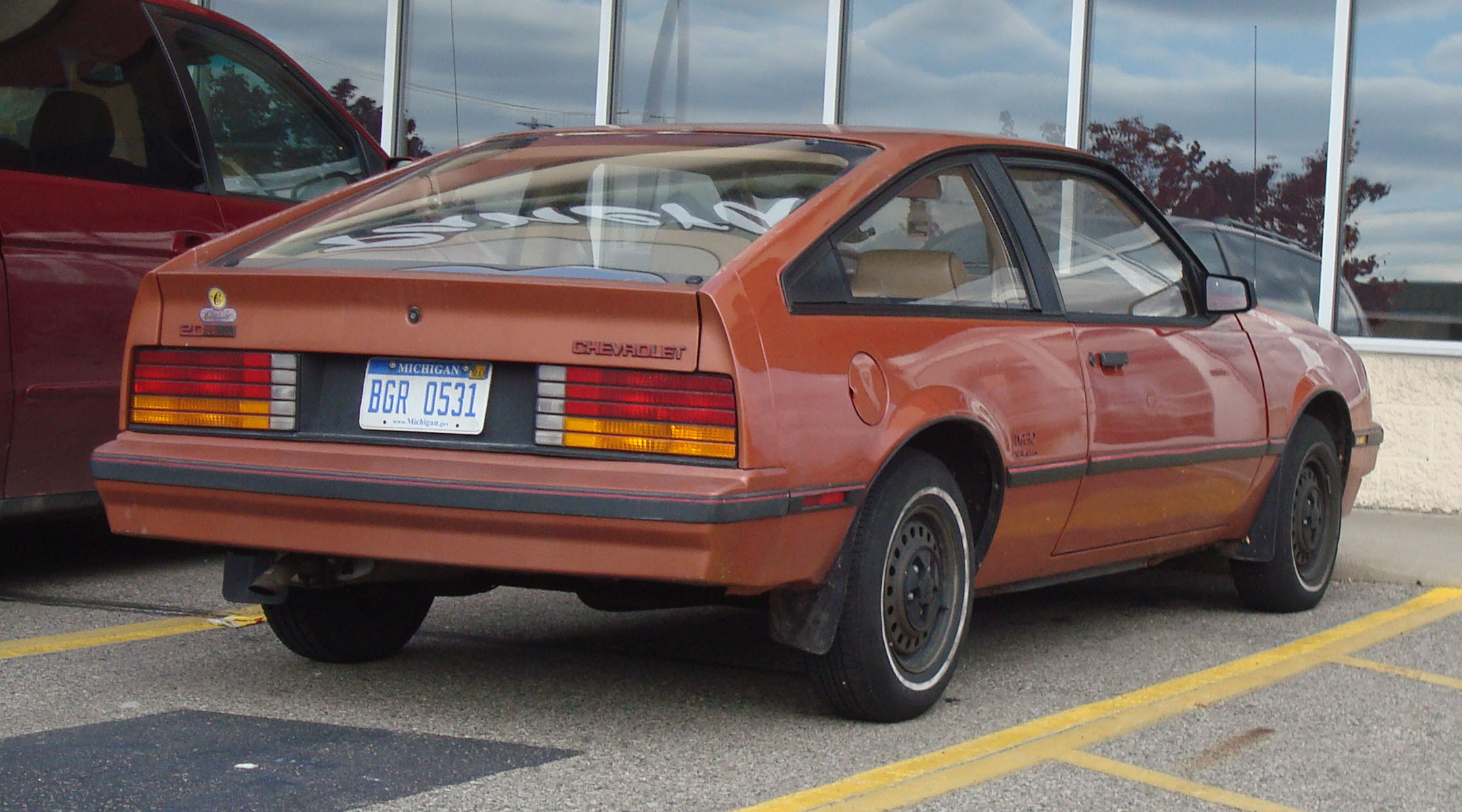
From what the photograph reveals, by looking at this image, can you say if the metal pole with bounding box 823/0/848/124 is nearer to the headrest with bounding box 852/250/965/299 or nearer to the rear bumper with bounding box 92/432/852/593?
the headrest with bounding box 852/250/965/299

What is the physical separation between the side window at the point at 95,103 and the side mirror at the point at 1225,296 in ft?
11.1

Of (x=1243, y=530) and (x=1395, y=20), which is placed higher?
(x=1395, y=20)

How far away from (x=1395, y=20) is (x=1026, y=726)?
5.83 m

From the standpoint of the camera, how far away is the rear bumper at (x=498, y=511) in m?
3.60

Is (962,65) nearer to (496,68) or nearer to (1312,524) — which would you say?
(496,68)

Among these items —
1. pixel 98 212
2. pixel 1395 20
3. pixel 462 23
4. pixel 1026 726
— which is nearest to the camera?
pixel 1026 726

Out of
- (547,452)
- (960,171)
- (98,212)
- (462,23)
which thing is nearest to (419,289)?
(547,452)

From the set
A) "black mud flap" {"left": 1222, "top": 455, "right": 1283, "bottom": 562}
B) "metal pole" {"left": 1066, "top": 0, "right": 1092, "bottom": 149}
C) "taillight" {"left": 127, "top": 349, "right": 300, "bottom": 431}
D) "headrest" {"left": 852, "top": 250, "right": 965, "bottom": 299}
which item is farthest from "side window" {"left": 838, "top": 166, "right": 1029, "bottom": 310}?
"metal pole" {"left": 1066, "top": 0, "right": 1092, "bottom": 149}

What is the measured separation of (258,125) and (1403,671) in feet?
14.1

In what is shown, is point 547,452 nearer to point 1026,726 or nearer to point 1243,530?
point 1026,726

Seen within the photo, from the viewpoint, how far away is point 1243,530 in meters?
5.82

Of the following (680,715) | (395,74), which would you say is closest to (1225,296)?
(680,715)

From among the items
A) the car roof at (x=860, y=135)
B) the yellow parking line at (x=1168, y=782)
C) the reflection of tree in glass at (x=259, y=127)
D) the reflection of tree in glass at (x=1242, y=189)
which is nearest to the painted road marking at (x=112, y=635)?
the car roof at (x=860, y=135)

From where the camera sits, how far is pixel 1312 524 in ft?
20.1
